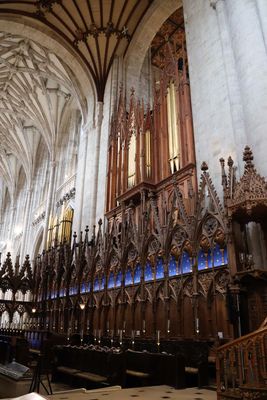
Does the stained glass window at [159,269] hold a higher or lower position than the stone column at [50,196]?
lower

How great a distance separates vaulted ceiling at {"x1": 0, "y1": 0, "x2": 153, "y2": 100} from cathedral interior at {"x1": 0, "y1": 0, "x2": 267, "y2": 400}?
7 cm

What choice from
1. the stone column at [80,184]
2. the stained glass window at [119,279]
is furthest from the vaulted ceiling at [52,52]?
the stained glass window at [119,279]

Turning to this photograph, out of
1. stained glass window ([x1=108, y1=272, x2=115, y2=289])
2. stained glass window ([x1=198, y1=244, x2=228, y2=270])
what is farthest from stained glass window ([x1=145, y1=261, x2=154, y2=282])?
stained glass window ([x1=198, y1=244, x2=228, y2=270])

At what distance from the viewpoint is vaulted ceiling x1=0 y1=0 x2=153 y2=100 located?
17375 mm

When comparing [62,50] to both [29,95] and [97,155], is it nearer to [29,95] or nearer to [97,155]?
[97,155]

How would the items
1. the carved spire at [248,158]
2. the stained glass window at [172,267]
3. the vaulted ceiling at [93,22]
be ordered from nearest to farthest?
the carved spire at [248,158] < the stained glass window at [172,267] < the vaulted ceiling at [93,22]

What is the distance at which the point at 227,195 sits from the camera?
766 cm

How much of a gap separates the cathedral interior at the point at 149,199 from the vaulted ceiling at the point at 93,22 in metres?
0.07

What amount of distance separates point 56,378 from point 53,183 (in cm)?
1861

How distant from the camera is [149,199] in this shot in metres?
11.8

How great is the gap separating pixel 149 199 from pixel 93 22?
11.5 metres

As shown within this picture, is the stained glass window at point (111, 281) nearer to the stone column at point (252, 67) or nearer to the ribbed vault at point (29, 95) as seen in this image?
the stone column at point (252, 67)

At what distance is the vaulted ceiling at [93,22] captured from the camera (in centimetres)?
1738

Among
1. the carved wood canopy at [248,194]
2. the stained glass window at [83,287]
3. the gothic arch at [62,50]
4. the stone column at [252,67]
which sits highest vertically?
the gothic arch at [62,50]
